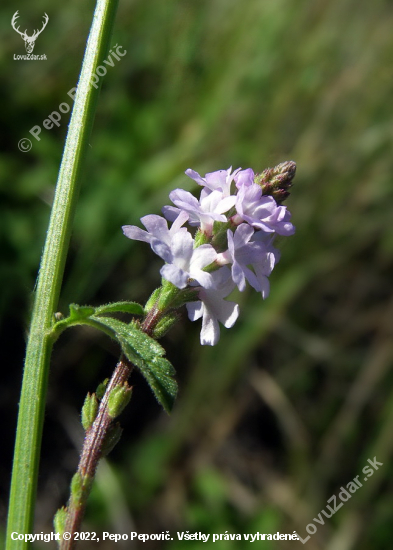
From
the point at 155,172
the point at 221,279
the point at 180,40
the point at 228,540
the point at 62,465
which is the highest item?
the point at 180,40

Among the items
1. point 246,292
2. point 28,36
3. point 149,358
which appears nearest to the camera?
point 149,358

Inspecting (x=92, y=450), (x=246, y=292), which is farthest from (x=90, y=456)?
(x=246, y=292)

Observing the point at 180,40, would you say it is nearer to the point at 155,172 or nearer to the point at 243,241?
the point at 155,172

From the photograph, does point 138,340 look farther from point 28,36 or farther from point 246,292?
point 28,36

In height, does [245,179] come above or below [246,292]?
below

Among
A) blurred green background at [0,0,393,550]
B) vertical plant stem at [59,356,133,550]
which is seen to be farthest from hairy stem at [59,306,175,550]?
blurred green background at [0,0,393,550]

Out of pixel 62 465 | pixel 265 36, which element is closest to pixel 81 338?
pixel 62 465
